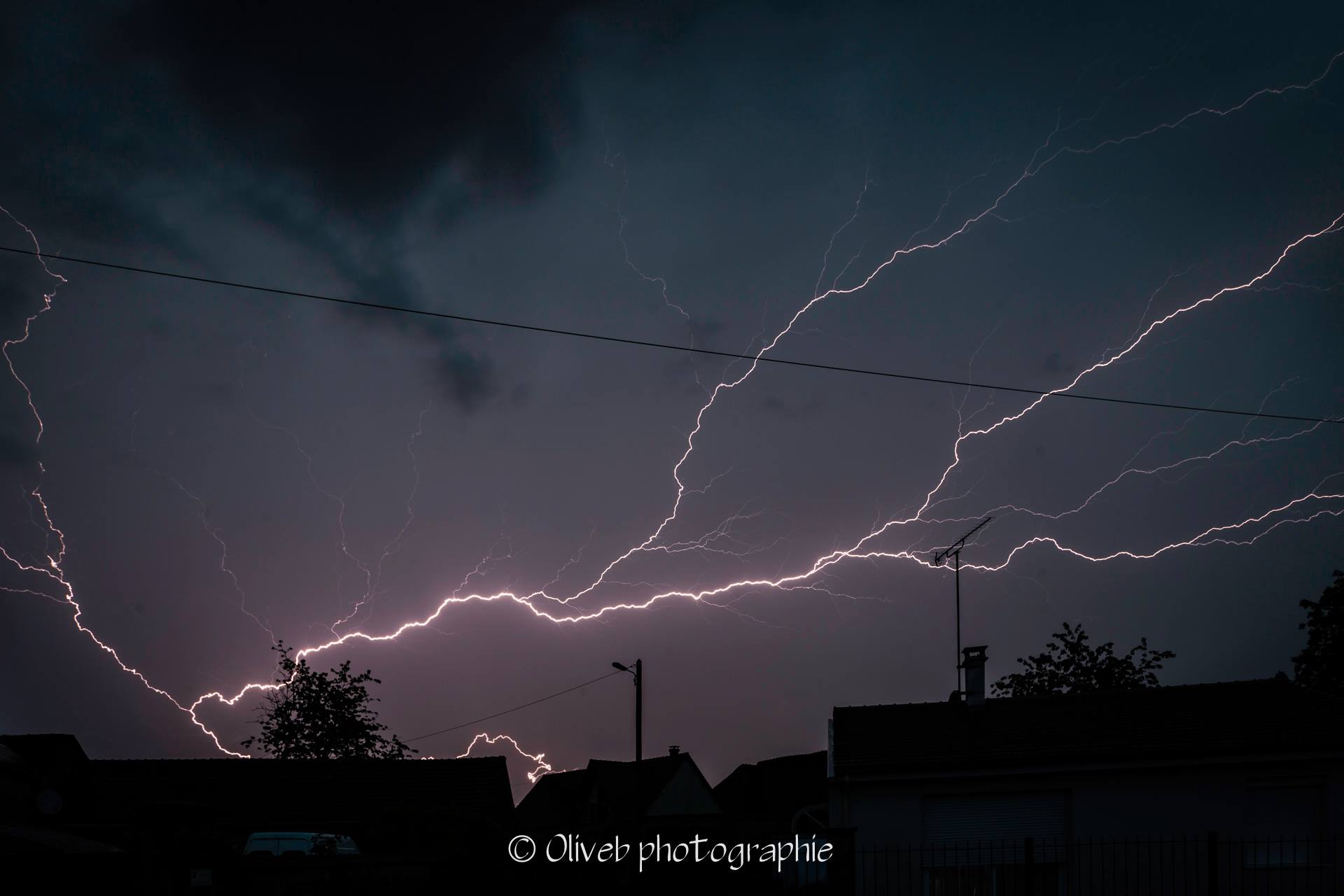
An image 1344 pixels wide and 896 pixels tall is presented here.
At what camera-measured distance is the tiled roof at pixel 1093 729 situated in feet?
47.9

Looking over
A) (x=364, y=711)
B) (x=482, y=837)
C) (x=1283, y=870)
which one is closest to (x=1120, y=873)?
(x=1283, y=870)

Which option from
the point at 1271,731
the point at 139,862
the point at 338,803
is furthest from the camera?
the point at 338,803

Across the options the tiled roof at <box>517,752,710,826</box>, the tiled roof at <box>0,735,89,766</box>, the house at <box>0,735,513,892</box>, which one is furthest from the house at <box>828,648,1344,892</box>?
the tiled roof at <box>517,752,710,826</box>

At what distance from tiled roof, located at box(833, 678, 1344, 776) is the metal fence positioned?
1.18 meters

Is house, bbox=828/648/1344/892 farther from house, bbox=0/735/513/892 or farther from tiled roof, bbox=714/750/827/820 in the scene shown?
tiled roof, bbox=714/750/827/820

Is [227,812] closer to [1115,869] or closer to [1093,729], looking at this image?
[1093,729]

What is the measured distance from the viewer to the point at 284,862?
11461 millimetres

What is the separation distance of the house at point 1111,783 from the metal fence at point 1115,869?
0.06 meters

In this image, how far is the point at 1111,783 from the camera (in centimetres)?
1478

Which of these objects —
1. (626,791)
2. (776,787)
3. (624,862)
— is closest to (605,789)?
(626,791)

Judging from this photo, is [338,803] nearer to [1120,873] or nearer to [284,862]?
[284,862]

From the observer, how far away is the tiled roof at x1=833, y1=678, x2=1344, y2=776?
14.6 meters

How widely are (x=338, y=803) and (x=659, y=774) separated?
732 inches

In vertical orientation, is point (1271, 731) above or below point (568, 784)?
above
